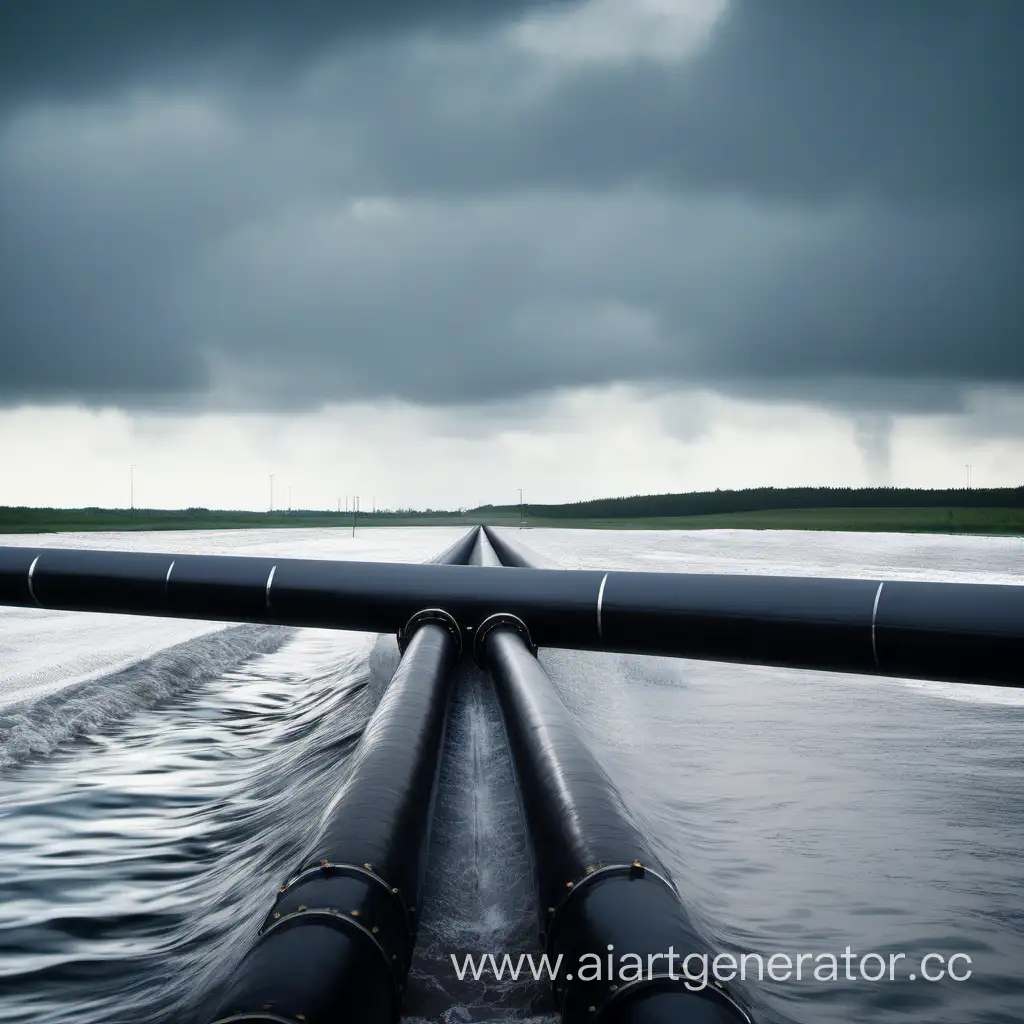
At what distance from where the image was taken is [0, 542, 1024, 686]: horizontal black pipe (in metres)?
7.65

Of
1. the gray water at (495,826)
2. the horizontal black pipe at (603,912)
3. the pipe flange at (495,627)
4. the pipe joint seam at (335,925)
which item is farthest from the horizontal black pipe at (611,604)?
the pipe joint seam at (335,925)

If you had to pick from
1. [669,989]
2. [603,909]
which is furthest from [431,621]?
[669,989]

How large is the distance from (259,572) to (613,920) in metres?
9.08

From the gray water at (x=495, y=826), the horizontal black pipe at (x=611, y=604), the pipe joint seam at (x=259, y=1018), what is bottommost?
the gray water at (x=495, y=826)

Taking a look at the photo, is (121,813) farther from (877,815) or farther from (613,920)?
(877,815)

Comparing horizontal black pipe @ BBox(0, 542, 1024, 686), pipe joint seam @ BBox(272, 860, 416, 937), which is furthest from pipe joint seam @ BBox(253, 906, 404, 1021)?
horizontal black pipe @ BBox(0, 542, 1024, 686)

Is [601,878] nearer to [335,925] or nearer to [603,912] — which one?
[603,912]

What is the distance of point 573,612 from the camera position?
962cm

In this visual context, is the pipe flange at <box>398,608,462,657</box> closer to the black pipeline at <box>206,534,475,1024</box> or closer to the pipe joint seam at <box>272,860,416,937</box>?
the black pipeline at <box>206,534,475,1024</box>

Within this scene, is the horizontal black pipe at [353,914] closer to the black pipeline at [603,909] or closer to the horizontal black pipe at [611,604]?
the black pipeline at [603,909]

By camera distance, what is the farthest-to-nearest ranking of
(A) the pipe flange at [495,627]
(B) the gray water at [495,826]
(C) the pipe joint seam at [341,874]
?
1. (A) the pipe flange at [495,627]
2. (B) the gray water at [495,826]
3. (C) the pipe joint seam at [341,874]

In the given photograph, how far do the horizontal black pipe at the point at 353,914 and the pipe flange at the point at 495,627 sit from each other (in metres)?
4.83

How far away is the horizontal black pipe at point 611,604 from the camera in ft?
25.1

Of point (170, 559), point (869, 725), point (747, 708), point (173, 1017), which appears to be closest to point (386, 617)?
point (170, 559)
